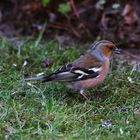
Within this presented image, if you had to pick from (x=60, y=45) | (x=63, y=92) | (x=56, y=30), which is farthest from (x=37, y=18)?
(x=63, y=92)

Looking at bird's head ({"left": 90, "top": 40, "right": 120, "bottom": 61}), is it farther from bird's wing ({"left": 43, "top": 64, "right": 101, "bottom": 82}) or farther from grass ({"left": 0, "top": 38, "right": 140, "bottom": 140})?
grass ({"left": 0, "top": 38, "right": 140, "bottom": 140})

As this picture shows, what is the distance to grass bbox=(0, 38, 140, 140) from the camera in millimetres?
5586

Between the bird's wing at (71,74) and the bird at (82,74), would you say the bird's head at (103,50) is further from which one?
the bird's wing at (71,74)

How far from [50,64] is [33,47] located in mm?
585

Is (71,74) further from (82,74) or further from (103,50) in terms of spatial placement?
(103,50)

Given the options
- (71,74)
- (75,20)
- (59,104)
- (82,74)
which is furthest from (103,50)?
(75,20)

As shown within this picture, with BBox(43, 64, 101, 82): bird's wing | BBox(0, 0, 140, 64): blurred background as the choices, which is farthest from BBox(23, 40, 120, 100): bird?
BBox(0, 0, 140, 64): blurred background

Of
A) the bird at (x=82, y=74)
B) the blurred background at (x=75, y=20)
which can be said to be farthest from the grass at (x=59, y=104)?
the blurred background at (x=75, y=20)

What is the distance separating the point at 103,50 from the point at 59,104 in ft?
3.55

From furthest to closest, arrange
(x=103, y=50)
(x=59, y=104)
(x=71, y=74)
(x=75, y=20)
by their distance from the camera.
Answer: (x=75, y=20) < (x=103, y=50) < (x=71, y=74) < (x=59, y=104)

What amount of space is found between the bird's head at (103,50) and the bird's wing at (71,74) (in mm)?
300

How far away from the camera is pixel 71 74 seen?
6641 millimetres

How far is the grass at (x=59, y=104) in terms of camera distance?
559cm

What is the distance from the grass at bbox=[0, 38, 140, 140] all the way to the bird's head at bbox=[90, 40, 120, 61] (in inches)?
16.8
